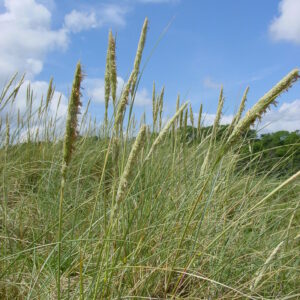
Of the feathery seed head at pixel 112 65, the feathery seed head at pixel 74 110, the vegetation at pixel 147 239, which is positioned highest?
the feathery seed head at pixel 112 65

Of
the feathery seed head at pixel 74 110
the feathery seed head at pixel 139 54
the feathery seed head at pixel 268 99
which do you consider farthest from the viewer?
the feathery seed head at pixel 139 54

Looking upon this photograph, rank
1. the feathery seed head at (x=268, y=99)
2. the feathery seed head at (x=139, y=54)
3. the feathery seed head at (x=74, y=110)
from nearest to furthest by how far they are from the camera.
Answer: the feathery seed head at (x=74, y=110), the feathery seed head at (x=268, y=99), the feathery seed head at (x=139, y=54)

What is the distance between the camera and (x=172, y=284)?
1.73m

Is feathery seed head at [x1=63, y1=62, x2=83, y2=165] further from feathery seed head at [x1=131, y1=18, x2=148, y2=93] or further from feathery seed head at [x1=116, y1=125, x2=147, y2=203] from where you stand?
feathery seed head at [x1=131, y1=18, x2=148, y2=93]

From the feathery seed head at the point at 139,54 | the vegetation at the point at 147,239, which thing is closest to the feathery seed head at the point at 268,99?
the vegetation at the point at 147,239

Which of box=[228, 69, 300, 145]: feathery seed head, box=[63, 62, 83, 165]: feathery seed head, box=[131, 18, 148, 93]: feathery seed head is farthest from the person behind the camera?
box=[131, 18, 148, 93]: feathery seed head

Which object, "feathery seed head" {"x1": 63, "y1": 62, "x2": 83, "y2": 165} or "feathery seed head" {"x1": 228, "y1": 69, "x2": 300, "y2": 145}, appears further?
"feathery seed head" {"x1": 228, "y1": 69, "x2": 300, "y2": 145}

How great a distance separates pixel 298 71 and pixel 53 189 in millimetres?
2092

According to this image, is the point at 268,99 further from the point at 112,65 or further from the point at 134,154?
the point at 112,65

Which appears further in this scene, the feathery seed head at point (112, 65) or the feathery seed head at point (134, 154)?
the feathery seed head at point (112, 65)

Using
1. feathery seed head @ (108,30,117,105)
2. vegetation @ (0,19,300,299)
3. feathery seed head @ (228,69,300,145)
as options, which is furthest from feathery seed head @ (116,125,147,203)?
feathery seed head @ (108,30,117,105)

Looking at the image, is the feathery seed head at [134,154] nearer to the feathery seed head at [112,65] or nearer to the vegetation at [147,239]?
the vegetation at [147,239]

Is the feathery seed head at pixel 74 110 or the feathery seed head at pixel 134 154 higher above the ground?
the feathery seed head at pixel 74 110

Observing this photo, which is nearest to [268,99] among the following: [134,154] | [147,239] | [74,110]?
[134,154]
